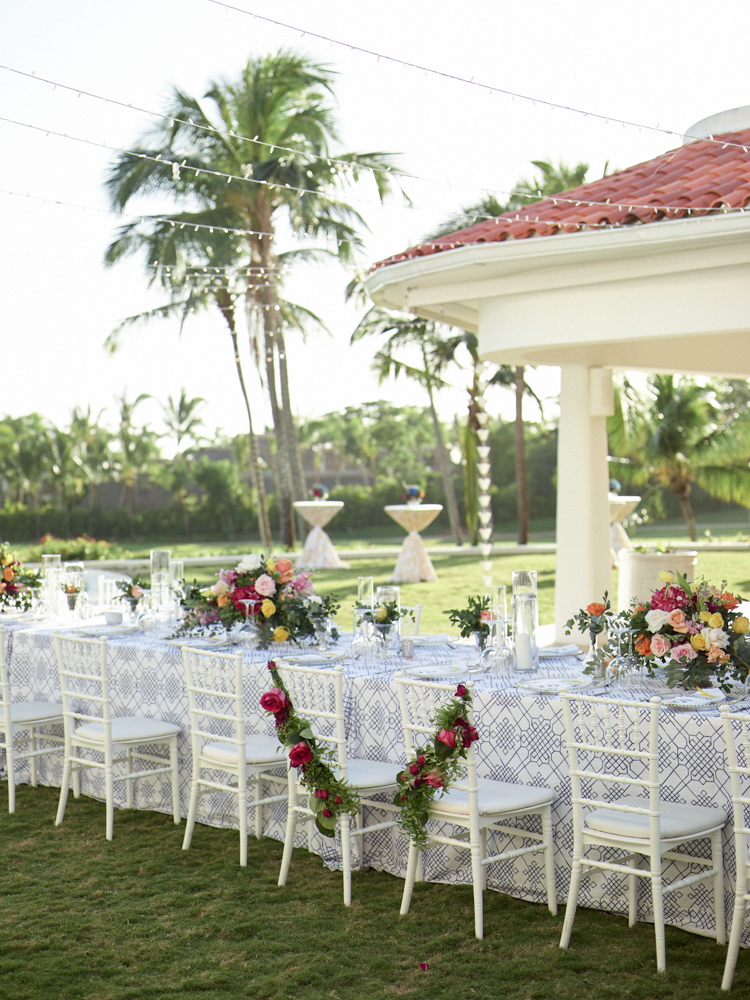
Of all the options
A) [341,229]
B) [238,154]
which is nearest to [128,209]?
[238,154]

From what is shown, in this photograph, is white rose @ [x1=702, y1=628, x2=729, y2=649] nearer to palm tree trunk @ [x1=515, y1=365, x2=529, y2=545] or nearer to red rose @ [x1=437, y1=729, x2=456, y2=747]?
red rose @ [x1=437, y1=729, x2=456, y2=747]

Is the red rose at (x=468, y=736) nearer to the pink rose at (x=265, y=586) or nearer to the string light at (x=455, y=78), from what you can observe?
the pink rose at (x=265, y=586)

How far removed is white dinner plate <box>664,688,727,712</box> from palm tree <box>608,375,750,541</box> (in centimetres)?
1497

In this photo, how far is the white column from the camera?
786 cm

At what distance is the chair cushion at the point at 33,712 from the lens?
5.59m

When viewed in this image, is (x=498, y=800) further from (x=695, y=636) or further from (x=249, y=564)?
(x=249, y=564)

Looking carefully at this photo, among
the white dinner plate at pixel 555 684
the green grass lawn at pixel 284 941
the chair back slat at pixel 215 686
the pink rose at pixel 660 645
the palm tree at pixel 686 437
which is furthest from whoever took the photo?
the palm tree at pixel 686 437

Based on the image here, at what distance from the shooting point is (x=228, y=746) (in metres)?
4.65

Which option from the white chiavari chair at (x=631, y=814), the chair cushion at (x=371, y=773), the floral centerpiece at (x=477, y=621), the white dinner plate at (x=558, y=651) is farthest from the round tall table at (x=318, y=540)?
the white chiavari chair at (x=631, y=814)

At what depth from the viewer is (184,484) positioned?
111ft

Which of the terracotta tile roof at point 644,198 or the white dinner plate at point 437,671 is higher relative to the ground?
the terracotta tile roof at point 644,198

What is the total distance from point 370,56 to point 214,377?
1140 inches

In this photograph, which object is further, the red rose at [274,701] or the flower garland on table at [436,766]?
the red rose at [274,701]

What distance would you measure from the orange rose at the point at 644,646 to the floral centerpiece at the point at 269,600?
1.86 metres
